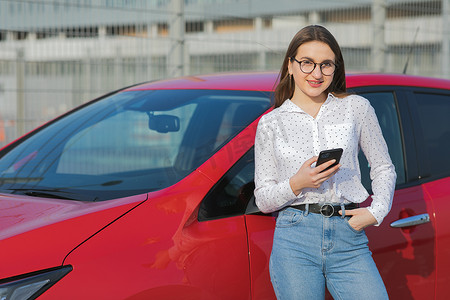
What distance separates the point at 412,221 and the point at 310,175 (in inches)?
37.5

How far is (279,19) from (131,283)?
5.64 m

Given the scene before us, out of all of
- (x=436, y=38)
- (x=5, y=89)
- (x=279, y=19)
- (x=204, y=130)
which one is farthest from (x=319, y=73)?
(x=436, y=38)

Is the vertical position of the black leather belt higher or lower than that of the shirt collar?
lower

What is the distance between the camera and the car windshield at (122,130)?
316 cm

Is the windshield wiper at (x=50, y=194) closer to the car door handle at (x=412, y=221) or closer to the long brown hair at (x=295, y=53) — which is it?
the long brown hair at (x=295, y=53)

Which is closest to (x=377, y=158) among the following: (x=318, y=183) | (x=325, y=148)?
(x=325, y=148)

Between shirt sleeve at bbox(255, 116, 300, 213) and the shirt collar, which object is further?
the shirt collar

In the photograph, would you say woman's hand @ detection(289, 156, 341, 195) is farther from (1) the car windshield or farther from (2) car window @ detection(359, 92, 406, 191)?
(2) car window @ detection(359, 92, 406, 191)

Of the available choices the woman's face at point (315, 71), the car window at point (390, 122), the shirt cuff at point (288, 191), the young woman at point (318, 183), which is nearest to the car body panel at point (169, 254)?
the young woman at point (318, 183)

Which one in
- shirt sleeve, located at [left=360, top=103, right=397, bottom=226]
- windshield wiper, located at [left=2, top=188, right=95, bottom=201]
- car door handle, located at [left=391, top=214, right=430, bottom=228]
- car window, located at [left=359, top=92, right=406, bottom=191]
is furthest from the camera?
car window, located at [left=359, top=92, right=406, bottom=191]

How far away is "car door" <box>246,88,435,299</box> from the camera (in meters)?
2.70

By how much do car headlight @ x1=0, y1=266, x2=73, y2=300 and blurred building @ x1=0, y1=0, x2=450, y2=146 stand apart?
389 centimetres

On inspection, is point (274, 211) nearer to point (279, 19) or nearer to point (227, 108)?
point (227, 108)

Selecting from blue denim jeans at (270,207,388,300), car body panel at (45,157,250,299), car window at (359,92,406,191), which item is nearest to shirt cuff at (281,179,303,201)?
blue denim jeans at (270,207,388,300)
